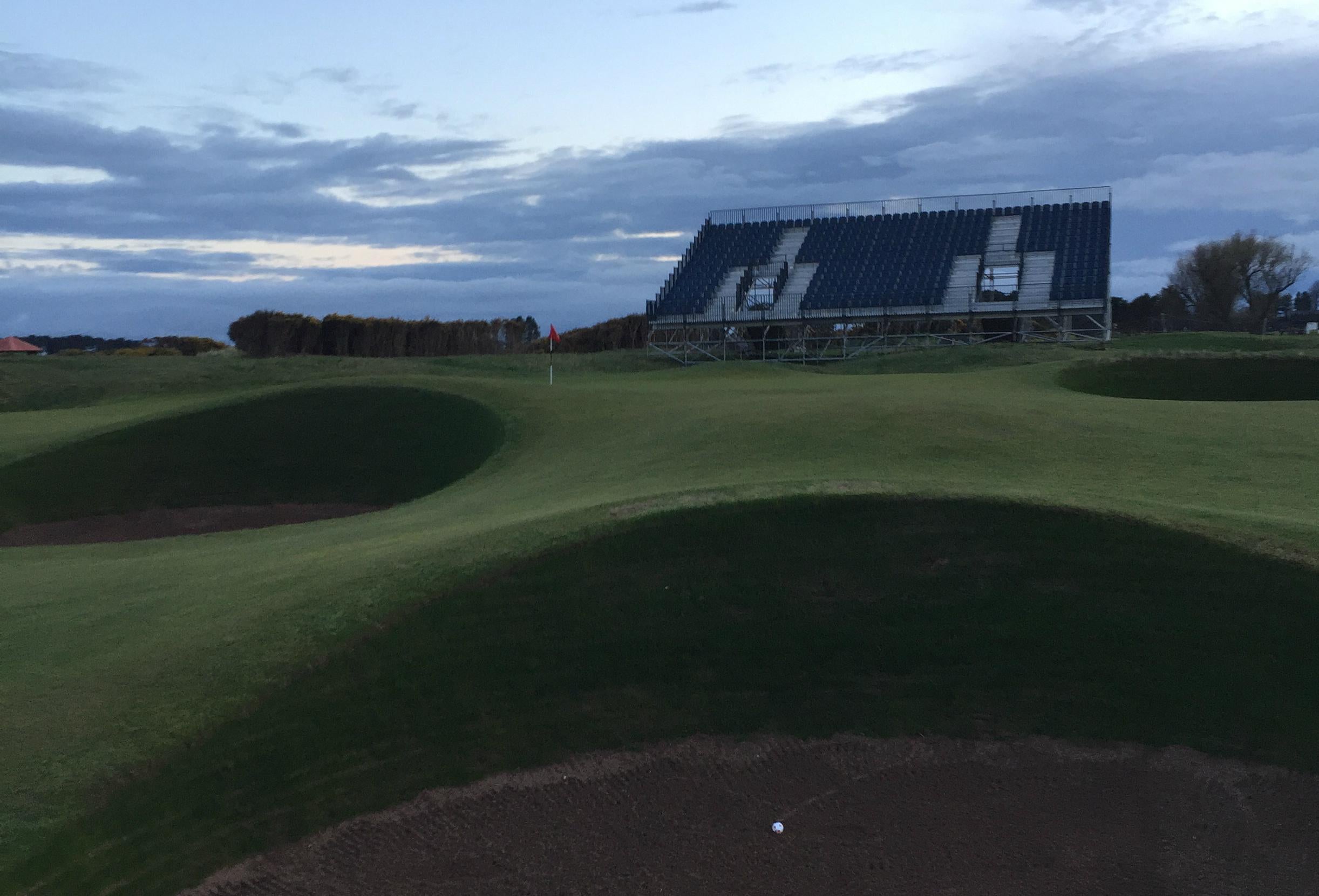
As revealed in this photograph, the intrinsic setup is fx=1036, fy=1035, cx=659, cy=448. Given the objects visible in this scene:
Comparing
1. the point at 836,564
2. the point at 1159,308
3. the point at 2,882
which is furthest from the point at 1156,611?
the point at 1159,308

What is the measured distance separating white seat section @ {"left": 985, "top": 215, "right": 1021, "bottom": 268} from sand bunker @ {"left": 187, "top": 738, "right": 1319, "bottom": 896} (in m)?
53.0

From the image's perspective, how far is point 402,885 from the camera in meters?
8.23

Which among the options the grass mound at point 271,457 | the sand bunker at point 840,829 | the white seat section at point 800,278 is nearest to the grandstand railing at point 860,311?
the white seat section at point 800,278

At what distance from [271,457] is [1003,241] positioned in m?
48.6

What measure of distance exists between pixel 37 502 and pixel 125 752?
15102 millimetres

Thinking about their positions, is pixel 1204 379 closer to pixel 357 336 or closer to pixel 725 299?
pixel 725 299

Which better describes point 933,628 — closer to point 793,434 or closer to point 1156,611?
point 1156,611

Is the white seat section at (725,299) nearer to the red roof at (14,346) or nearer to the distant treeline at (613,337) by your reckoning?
the distant treeline at (613,337)

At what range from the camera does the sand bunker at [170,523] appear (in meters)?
20.5

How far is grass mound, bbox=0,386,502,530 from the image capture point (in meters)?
21.8

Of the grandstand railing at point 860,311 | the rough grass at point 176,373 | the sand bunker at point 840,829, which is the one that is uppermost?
the grandstand railing at point 860,311

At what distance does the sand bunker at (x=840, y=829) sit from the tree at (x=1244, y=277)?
285ft

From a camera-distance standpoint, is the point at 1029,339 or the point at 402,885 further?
the point at 1029,339

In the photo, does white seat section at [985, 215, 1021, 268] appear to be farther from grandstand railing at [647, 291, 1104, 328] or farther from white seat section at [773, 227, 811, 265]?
white seat section at [773, 227, 811, 265]
